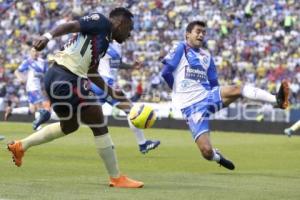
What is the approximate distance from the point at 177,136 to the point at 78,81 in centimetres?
1319

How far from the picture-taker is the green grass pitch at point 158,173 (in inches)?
359

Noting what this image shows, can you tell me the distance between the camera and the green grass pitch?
9.12 m

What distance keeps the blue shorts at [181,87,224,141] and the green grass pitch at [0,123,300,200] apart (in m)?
0.63

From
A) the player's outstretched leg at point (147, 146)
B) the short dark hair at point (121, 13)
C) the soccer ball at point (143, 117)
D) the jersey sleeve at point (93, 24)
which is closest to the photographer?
the jersey sleeve at point (93, 24)

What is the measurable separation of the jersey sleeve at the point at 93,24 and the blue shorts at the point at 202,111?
10.2 ft

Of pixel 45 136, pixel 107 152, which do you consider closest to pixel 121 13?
pixel 107 152

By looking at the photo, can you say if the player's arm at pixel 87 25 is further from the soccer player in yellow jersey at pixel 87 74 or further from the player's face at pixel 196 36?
the player's face at pixel 196 36

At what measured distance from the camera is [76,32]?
9.70 metres

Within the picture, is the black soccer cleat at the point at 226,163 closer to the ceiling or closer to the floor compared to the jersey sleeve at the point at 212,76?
closer to the floor

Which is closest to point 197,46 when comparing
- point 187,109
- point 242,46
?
point 187,109

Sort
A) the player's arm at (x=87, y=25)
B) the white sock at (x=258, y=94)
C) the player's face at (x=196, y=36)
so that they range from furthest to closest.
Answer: the player's face at (x=196, y=36) < the white sock at (x=258, y=94) < the player's arm at (x=87, y=25)

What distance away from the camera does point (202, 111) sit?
41.7 ft

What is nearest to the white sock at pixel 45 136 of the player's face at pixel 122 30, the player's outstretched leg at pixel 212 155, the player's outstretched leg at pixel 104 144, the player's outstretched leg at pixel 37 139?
the player's outstretched leg at pixel 37 139

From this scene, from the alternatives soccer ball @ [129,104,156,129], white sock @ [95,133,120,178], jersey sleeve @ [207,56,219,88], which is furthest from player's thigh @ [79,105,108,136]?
jersey sleeve @ [207,56,219,88]
